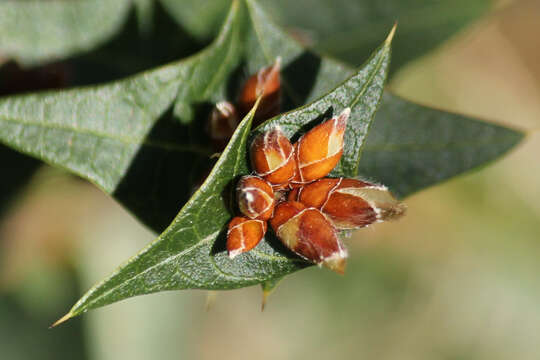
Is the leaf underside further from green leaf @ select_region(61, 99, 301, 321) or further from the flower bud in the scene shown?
the flower bud

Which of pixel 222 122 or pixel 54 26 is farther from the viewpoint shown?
pixel 54 26

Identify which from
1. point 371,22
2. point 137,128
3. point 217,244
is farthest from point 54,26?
point 371,22

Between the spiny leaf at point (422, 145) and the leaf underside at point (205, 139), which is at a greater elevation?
the leaf underside at point (205, 139)

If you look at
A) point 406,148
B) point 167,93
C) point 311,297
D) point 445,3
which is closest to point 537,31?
point 445,3

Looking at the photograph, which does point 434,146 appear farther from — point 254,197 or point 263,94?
point 254,197

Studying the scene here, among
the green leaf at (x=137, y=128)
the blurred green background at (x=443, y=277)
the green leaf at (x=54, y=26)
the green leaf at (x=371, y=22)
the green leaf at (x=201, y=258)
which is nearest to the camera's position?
the green leaf at (x=201, y=258)

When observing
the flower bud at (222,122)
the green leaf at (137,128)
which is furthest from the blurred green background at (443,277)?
the flower bud at (222,122)

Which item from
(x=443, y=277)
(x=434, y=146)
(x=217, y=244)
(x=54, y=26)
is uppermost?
(x=54, y=26)

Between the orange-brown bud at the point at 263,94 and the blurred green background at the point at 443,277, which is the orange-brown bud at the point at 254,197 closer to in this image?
the orange-brown bud at the point at 263,94
